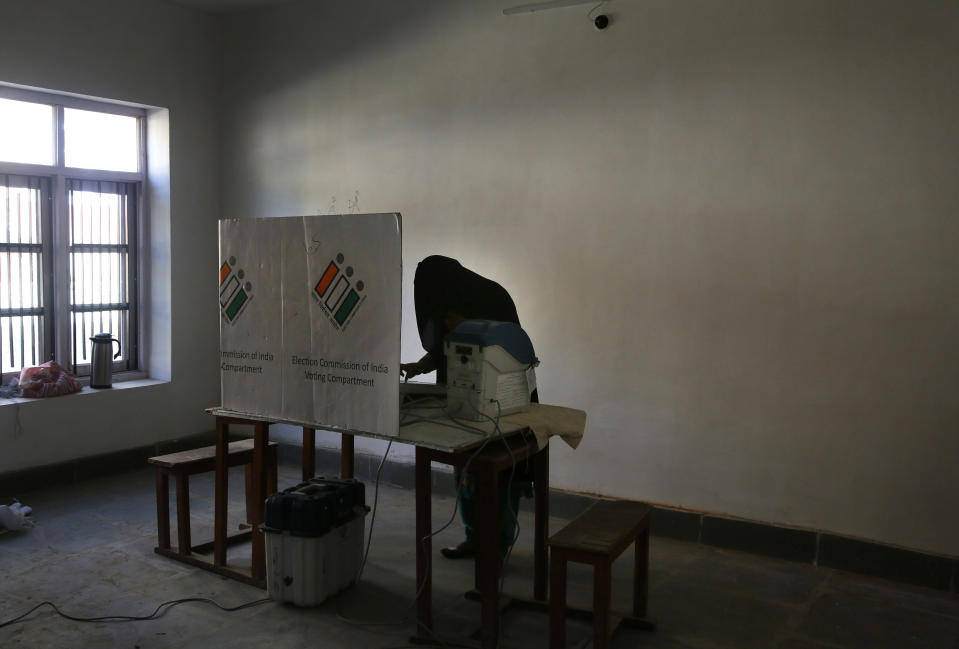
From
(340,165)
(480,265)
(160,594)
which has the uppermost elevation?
(340,165)

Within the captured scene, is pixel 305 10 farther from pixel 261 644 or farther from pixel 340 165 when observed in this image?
pixel 261 644

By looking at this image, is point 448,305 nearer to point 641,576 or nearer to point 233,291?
point 233,291

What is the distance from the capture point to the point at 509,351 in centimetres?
304

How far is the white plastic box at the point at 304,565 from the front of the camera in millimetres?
3199

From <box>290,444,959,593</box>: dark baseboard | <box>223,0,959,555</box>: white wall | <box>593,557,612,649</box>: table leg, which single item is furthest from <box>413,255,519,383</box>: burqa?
<box>290,444,959,593</box>: dark baseboard

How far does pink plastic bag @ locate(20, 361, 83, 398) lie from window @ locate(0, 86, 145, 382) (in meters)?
0.16

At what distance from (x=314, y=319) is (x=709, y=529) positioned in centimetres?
233

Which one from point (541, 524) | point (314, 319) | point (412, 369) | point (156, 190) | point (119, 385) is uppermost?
point (156, 190)

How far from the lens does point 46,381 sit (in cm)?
493

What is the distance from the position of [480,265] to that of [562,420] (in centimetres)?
174

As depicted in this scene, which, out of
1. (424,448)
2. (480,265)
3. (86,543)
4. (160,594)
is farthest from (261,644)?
(480,265)

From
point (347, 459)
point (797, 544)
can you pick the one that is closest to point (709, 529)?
point (797, 544)

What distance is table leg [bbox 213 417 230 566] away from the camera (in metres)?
3.52

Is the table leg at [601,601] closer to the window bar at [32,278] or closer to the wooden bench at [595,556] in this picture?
the wooden bench at [595,556]
